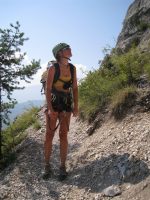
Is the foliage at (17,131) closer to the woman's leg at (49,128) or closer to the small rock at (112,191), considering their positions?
the woman's leg at (49,128)

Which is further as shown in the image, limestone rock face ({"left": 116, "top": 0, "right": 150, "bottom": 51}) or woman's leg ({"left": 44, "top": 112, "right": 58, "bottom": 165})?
limestone rock face ({"left": 116, "top": 0, "right": 150, "bottom": 51})

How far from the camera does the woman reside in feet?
25.3

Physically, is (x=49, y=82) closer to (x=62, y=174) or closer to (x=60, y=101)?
(x=60, y=101)

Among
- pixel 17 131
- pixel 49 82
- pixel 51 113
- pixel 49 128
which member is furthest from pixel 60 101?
pixel 17 131

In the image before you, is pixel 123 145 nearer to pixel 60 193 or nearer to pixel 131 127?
pixel 131 127

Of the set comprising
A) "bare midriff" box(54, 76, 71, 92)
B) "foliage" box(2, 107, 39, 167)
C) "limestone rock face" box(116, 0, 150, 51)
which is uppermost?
"limestone rock face" box(116, 0, 150, 51)

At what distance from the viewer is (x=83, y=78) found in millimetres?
11828

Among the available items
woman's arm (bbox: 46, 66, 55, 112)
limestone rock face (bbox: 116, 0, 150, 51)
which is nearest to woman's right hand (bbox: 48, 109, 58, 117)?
woman's arm (bbox: 46, 66, 55, 112)

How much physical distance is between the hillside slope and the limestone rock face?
19.8ft

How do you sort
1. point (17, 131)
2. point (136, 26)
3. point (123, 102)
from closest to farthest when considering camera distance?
point (123, 102), point (17, 131), point (136, 26)

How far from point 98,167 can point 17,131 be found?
607 cm

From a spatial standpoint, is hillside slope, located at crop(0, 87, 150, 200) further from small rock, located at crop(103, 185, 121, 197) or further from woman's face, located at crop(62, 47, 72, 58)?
woman's face, located at crop(62, 47, 72, 58)

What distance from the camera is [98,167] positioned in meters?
7.67

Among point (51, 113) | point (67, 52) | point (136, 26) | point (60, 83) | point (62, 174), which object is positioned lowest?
point (62, 174)
